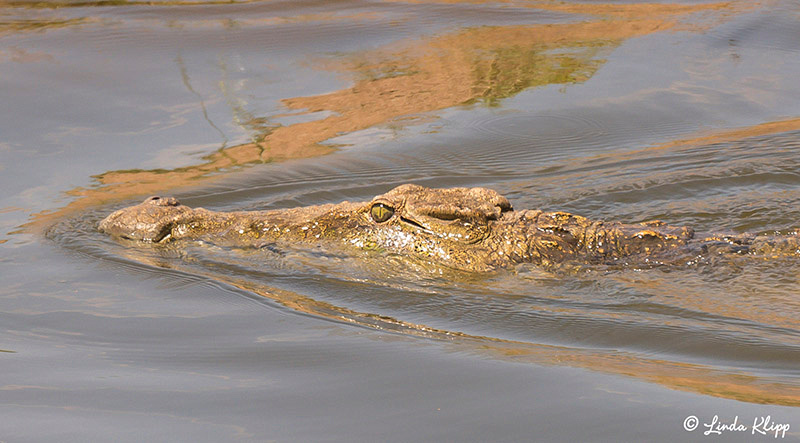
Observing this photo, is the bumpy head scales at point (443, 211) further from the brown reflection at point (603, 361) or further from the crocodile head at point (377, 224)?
the brown reflection at point (603, 361)

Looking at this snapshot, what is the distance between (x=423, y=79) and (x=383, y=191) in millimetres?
2641

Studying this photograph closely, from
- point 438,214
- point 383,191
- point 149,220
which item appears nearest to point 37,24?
point 383,191

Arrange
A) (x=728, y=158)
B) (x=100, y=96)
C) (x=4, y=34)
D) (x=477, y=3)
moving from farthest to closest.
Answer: (x=477, y=3) → (x=4, y=34) → (x=100, y=96) → (x=728, y=158)

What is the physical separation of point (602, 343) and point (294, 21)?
24.5 ft

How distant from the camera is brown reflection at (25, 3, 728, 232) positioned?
22.4ft

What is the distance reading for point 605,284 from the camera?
464cm

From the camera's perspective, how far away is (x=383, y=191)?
657 centimetres

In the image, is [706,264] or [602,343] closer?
[602,343]

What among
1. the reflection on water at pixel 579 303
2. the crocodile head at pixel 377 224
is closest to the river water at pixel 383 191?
the reflection on water at pixel 579 303

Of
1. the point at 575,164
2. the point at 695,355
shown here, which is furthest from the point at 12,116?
the point at 695,355

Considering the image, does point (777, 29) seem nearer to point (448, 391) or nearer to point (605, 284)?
point (605, 284)

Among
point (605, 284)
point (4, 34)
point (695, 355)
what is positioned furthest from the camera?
point (4, 34)

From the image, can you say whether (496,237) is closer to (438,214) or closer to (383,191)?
(438,214)

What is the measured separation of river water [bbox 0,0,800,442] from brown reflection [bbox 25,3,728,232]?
3 cm
